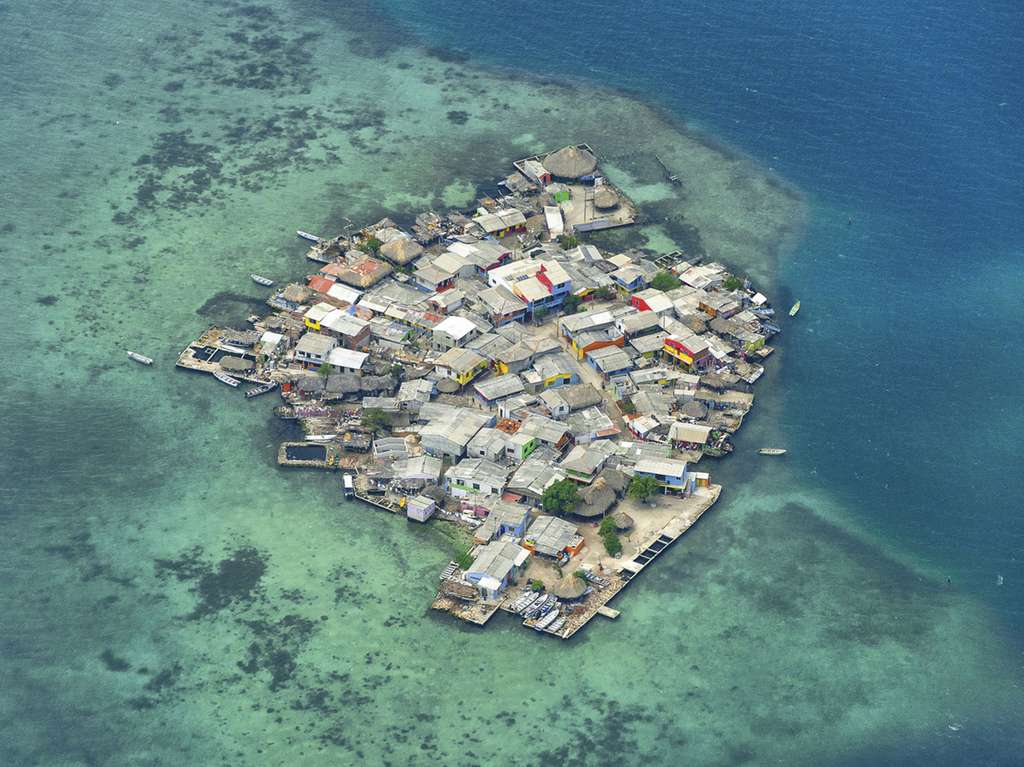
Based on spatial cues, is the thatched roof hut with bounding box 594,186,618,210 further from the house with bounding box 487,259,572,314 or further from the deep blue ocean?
the deep blue ocean

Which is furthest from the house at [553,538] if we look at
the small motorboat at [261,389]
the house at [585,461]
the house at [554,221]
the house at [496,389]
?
the house at [554,221]

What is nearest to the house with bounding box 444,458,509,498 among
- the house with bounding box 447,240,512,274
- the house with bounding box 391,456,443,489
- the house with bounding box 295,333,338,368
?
the house with bounding box 391,456,443,489

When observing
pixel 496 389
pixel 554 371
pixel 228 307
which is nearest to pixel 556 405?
pixel 554 371

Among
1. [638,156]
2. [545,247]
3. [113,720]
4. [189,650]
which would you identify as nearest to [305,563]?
[189,650]

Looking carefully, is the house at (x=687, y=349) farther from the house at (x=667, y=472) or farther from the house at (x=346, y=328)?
the house at (x=346, y=328)

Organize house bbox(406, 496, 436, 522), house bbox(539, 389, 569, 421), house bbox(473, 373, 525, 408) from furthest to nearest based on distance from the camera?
house bbox(473, 373, 525, 408) < house bbox(539, 389, 569, 421) < house bbox(406, 496, 436, 522)

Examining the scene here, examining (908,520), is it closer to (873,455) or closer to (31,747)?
(873,455)
